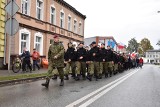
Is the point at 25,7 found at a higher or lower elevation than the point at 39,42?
higher

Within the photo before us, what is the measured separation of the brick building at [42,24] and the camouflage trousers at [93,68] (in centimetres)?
790

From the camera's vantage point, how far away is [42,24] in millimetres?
28016

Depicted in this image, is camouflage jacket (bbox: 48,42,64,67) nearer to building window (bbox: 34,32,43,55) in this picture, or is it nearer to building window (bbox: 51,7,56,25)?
building window (bbox: 34,32,43,55)

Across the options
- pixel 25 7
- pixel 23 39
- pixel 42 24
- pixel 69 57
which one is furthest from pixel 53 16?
pixel 69 57

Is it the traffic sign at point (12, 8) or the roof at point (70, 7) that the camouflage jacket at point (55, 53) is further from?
the roof at point (70, 7)

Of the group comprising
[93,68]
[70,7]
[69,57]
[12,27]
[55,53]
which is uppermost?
[70,7]

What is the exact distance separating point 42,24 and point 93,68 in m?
13.2

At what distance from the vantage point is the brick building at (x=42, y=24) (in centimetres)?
2345

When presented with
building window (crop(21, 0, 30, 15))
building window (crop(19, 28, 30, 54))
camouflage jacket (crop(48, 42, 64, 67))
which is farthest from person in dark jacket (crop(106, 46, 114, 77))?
building window (crop(21, 0, 30, 15))

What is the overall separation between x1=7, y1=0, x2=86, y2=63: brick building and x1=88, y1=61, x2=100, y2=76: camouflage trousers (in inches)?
311

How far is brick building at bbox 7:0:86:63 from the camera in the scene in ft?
76.9

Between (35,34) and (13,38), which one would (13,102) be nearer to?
(13,38)

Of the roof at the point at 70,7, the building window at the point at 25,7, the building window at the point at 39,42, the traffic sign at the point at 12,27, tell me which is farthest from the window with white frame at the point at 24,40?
the traffic sign at the point at 12,27

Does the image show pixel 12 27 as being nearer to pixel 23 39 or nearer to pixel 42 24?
pixel 23 39
